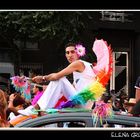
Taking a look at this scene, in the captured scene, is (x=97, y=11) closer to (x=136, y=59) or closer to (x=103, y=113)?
(x=136, y=59)

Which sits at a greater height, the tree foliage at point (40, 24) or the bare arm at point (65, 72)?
the tree foliage at point (40, 24)

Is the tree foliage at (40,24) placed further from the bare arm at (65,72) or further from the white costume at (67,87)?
the white costume at (67,87)

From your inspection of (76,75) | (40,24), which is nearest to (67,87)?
(76,75)

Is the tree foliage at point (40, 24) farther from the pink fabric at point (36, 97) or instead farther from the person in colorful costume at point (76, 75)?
the pink fabric at point (36, 97)

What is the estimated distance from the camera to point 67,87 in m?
5.00

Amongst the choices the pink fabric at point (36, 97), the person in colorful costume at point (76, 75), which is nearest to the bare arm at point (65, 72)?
the person in colorful costume at point (76, 75)

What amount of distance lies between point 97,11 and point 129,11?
33 centimetres

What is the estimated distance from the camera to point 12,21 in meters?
4.92

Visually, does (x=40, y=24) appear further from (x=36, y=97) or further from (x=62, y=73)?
(x=36, y=97)

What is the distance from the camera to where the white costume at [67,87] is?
4980 mm

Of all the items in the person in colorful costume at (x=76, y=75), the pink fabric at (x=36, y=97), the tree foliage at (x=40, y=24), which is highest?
the tree foliage at (x=40, y=24)

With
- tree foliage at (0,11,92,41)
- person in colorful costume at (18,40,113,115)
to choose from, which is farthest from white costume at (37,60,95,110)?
tree foliage at (0,11,92,41)

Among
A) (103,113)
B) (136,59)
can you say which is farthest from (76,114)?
(136,59)

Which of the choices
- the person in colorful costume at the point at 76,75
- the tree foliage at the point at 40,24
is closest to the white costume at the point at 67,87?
the person in colorful costume at the point at 76,75
